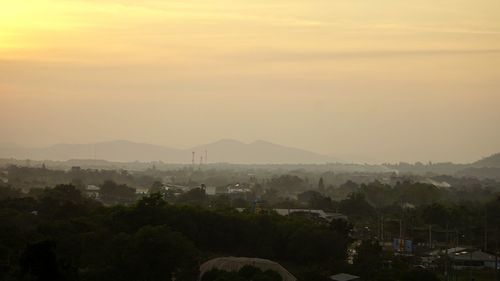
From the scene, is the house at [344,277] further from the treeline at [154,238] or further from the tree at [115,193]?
the tree at [115,193]

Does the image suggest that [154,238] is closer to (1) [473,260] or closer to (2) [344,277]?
(2) [344,277]

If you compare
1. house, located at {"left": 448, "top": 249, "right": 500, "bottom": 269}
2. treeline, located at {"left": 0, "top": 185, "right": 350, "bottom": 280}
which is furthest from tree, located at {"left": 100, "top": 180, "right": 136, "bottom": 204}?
house, located at {"left": 448, "top": 249, "right": 500, "bottom": 269}

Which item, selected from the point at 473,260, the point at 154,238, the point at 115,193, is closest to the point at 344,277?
the point at 154,238

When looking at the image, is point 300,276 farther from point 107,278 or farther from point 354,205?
point 354,205

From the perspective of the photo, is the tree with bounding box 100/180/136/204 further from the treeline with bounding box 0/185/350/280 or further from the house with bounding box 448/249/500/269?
the house with bounding box 448/249/500/269

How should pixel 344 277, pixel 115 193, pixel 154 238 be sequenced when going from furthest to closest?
pixel 115 193, pixel 344 277, pixel 154 238

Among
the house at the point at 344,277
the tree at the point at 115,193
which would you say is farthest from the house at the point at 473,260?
the tree at the point at 115,193

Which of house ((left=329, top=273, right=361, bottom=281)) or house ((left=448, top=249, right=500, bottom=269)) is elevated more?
house ((left=448, top=249, right=500, bottom=269))

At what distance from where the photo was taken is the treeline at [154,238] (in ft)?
97.2

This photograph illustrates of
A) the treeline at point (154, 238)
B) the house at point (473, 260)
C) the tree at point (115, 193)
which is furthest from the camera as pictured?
the tree at point (115, 193)

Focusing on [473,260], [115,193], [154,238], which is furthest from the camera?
[115,193]

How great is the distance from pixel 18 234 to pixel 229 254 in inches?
362

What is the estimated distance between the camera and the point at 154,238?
30.7 metres

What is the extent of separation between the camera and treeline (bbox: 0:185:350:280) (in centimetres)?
2964
